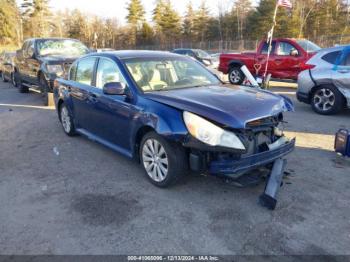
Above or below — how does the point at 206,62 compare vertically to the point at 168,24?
below

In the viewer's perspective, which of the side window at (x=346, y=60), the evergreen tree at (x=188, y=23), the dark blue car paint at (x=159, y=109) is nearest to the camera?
the dark blue car paint at (x=159, y=109)

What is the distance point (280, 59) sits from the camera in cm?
1246

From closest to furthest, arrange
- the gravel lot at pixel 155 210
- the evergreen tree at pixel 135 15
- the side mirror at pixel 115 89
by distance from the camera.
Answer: the gravel lot at pixel 155 210, the side mirror at pixel 115 89, the evergreen tree at pixel 135 15

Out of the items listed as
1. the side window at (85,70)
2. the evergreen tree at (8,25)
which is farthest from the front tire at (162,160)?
the evergreen tree at (8,25)

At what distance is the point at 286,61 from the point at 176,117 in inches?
384

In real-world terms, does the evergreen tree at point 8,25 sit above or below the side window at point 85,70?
above

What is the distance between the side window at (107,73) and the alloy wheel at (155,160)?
1030mm

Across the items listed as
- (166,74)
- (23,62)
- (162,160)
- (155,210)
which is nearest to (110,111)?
(166,74)

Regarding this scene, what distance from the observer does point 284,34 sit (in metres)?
43.0

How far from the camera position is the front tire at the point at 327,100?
787 cm

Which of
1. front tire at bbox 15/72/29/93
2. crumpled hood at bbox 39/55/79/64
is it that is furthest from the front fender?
front tire at bbox 15/72/29/93

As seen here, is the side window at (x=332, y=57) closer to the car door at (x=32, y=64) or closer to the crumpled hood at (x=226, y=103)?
the crumpled hood at (x=226, y=103)

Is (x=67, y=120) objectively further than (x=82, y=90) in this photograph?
Yes

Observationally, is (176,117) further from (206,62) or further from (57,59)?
(206,62)
